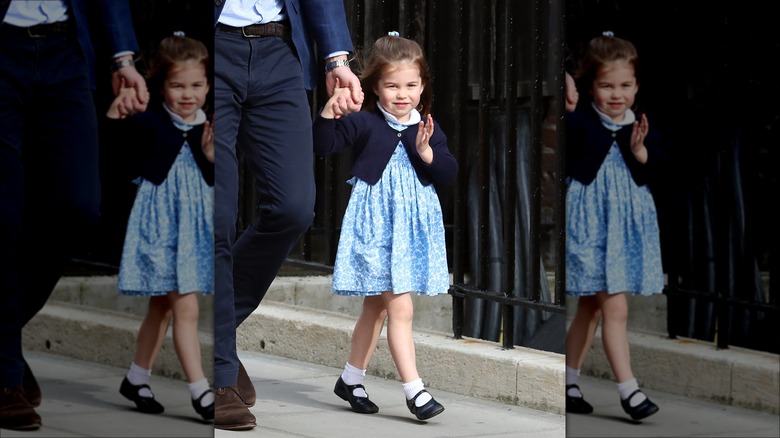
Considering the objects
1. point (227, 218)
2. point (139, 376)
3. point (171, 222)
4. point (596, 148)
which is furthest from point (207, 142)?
point (227, 218)

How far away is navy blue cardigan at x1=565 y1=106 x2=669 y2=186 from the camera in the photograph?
2084 mm

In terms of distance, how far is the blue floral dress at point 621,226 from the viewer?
2086 millimetres

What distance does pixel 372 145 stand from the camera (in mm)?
4602

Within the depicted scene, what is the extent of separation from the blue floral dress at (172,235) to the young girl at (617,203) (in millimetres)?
674

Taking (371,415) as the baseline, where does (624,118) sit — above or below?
above

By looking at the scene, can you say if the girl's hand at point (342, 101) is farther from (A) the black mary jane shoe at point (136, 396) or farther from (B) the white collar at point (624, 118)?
(B) the white collar at point (624, 118)

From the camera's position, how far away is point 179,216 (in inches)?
94.3

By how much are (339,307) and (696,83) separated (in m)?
4.28

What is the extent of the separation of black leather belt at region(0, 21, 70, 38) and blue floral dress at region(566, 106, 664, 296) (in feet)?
2.94

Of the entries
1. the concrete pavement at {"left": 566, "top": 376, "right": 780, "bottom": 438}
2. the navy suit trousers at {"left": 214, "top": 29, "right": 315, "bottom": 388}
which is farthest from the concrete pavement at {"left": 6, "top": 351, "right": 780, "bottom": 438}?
the navy suit trousers at {"left": 214, "top": 29, "right": 315, "bottom": 388}

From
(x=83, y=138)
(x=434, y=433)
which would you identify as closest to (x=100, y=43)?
(x=83, y=138)

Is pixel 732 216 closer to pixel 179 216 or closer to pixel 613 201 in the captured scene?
pixel 613 201

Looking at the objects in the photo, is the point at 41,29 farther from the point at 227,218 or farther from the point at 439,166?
the point at 439,166

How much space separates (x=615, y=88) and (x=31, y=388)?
1082 mm
